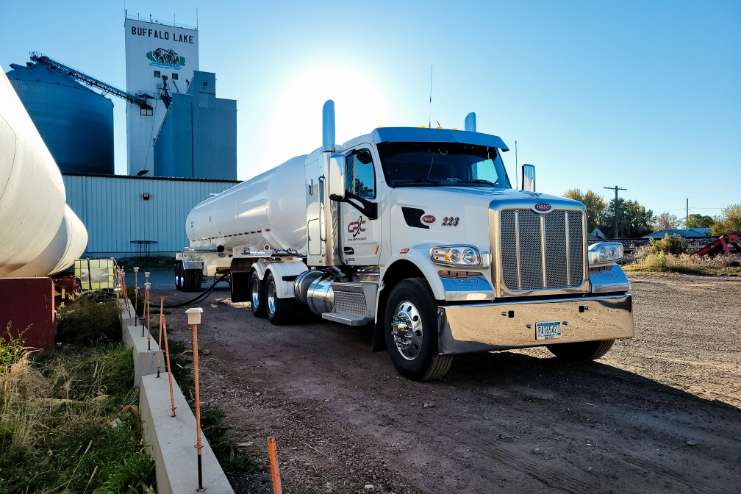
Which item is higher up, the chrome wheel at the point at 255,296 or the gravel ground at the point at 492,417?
A: the chrome wheel at the point at 255,296

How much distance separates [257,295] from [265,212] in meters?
1.69

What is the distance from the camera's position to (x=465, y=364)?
21.7 feet

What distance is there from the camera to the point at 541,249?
5711mm

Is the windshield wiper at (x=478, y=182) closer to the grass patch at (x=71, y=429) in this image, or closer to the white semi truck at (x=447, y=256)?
the white semi truck at (x=447, y=256)

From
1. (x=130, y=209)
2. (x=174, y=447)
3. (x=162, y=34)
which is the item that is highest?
(x=162, y=34)

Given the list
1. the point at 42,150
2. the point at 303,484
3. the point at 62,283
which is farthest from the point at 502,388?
the point at 62,283

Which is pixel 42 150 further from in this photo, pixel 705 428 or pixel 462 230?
pixel 705 428

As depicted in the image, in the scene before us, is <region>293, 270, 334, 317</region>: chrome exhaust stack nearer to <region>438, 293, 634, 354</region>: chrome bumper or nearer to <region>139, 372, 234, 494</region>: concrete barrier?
<region>438, 293, 634, 354</region>: chrome bumper

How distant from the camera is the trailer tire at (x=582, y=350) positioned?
6354 millimetres

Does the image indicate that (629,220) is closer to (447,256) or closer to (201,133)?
(201,133)

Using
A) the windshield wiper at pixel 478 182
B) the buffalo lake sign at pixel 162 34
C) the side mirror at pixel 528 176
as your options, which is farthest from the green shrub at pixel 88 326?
the buffalo lake sign at pixel 162 34

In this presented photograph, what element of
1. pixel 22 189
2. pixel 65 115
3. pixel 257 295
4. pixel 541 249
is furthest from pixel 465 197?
pixel 65 115

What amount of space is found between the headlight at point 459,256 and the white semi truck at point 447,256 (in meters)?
0.01

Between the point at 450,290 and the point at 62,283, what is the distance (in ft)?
27.0
